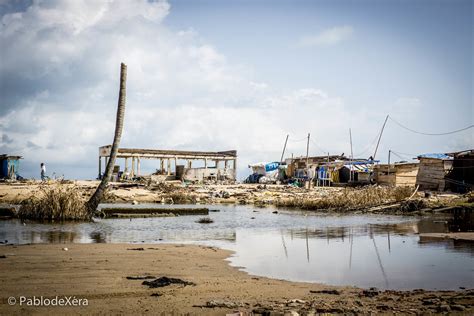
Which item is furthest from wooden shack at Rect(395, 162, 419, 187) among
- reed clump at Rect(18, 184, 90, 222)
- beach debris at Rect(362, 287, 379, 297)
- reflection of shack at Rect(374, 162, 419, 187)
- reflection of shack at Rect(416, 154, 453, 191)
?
beach debris at Rect(362, 287, 379, 297)

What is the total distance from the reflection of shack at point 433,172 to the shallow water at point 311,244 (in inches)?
663

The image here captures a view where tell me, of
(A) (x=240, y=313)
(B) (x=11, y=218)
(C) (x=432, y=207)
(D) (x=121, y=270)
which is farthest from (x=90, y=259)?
(C) (x=432, y=207)

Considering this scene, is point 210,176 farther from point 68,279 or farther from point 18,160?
point 68,279

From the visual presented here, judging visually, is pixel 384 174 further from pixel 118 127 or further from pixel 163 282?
pixel 163 282

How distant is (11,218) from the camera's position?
55.8 feet

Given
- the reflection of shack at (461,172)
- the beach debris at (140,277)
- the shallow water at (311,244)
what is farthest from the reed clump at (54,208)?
the reflection of shack at (461,172)

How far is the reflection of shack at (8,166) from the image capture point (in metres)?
39.7

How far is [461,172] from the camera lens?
1302 inches

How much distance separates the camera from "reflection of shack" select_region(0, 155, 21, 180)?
39.7 m

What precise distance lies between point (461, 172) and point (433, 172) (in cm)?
202

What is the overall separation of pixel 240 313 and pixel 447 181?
33194mm

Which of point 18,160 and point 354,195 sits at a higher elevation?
point 18,160

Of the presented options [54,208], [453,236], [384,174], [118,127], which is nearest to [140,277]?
[453,236]

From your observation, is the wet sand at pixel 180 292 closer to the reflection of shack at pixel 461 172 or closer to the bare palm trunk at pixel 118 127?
the bare palm trunk at pixel 118 127
